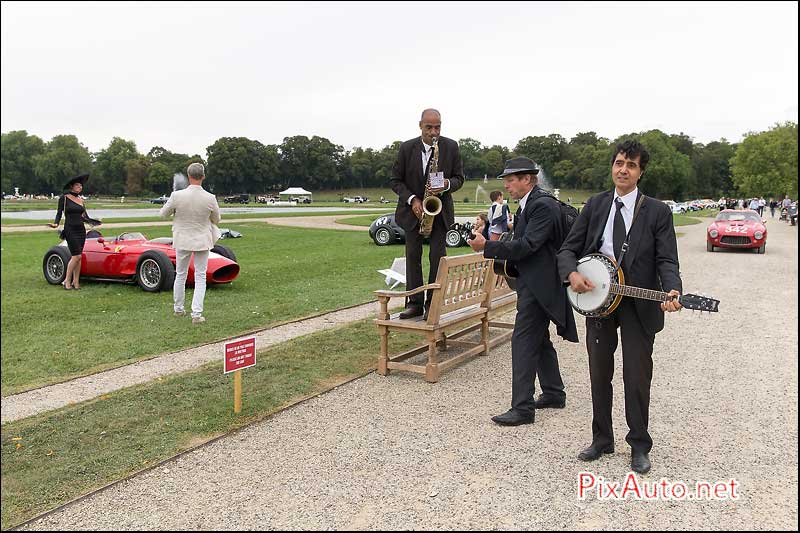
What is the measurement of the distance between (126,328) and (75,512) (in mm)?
5454

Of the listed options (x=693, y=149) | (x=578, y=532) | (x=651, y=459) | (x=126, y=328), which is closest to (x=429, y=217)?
(x=651, y=459)

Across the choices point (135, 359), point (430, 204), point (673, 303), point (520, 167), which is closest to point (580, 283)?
point (673, 303)

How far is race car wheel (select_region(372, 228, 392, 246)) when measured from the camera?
2330 centimetres

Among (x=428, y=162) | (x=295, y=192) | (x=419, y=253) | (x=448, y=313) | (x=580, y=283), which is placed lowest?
(x=448, y=313)

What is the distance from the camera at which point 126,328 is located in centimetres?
888

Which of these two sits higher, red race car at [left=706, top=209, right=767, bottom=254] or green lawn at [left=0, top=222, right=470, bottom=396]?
red race car at [left=706, top=209, right=767, bottom=254]

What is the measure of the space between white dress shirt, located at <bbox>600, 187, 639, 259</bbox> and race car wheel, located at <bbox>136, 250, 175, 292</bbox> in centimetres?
897

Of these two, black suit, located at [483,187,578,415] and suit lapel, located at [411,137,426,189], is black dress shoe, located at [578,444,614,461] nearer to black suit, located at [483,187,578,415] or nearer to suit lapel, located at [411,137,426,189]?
black suit, located at [483,187,578,415]

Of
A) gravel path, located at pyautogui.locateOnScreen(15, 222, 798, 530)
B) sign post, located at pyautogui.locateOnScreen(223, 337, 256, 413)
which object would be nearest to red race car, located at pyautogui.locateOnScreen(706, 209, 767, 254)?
gravel path, located at pyautogui.locateOnScreen(15, 222, 798, 530)

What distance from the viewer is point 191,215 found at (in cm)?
942

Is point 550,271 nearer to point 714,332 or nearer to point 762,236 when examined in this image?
point 714,332

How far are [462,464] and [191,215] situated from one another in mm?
6327

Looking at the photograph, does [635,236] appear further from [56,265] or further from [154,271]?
[56,265]

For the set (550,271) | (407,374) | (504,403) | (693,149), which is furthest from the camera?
(693,149)
